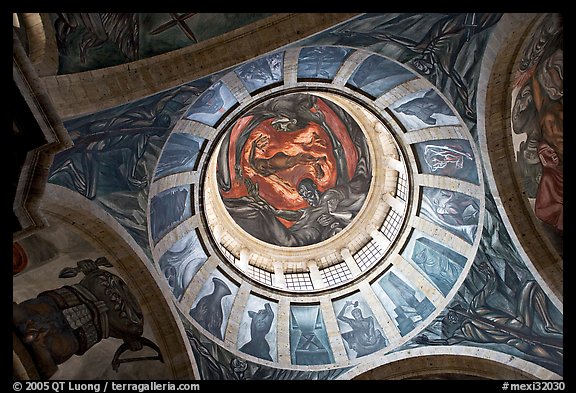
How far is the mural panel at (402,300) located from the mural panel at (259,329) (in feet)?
10.3

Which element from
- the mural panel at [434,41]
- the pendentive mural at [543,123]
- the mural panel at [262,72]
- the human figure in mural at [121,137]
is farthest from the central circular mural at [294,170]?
the pendentive mural at [543,123]

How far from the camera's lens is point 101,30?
1236cm

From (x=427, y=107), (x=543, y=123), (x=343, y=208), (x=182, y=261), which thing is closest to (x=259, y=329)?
(x=182, y=261)

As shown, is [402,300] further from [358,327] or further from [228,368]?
[228,368]

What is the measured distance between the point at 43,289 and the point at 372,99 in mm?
8918

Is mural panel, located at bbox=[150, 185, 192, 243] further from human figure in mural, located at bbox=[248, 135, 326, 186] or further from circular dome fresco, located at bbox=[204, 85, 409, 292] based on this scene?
human figure in mural, located at bbox=[248, 135, 326, 186]

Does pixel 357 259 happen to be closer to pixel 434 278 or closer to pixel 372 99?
pixel 434 278

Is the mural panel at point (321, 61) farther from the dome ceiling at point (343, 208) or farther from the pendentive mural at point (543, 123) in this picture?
the pendentive mural at point (543, 123)

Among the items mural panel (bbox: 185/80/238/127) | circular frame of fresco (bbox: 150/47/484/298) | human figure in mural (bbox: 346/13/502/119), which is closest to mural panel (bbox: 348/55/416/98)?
circular frame of fresco (bbox: 150/47/484/298)

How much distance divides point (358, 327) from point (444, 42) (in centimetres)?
875

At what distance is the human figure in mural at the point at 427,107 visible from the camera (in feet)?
51.4

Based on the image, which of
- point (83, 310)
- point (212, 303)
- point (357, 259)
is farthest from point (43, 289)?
point (357, 259)

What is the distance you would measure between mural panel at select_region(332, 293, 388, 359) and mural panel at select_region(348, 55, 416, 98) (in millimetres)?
6419

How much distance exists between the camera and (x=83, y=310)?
48.6 ft
